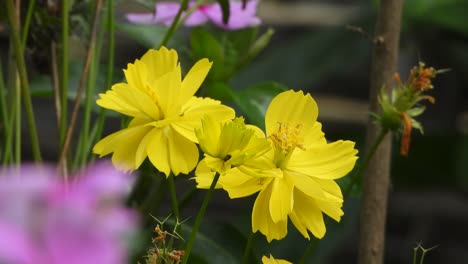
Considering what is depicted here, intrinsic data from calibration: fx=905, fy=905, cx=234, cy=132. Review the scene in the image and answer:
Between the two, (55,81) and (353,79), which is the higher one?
(55,81)

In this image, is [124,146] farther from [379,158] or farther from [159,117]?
[379,158]

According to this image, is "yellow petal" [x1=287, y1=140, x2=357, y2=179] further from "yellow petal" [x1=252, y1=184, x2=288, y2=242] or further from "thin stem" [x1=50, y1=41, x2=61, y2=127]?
"thin stem" [x1=50, y1=41, x2=61, y2=127]

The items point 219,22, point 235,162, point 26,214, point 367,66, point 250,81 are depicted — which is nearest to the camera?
point 26,214

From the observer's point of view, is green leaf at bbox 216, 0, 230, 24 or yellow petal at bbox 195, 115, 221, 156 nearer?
yellow petal at bbox 195, 115, 221, 156

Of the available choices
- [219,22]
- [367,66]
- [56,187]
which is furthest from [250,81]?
[56,187]

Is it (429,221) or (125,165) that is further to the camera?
(429,221)

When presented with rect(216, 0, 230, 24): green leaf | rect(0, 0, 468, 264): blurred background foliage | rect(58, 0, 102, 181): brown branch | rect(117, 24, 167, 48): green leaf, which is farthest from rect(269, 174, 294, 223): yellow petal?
rect(0, 0, 468, 264): blurred background foliage

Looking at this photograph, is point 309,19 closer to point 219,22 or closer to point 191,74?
point 219,22

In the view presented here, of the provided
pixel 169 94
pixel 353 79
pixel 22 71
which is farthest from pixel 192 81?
pixel 353 79
